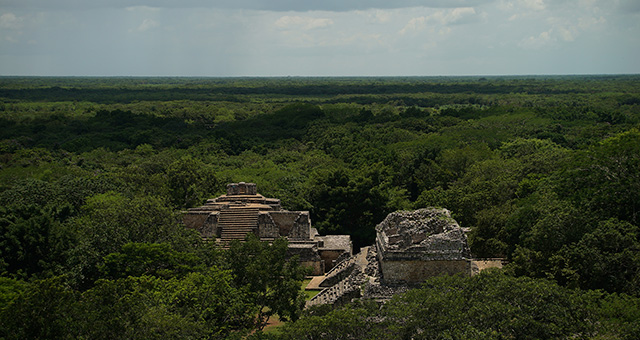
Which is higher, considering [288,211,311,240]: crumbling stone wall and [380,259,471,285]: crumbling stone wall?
[380,259,471,285]: crumbling stone wall

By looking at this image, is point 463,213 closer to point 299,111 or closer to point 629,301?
point 629,301

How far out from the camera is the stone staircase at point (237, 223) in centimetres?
2572

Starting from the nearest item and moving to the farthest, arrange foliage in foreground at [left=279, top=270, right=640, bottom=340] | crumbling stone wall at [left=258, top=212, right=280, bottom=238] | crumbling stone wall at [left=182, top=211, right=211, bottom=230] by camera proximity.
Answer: foliage in foreground at [left=279, top=270, right=640, bottom=340]
crumbling stone wall at [left=258, top=212, right=280, bottom=238]
crumbling stone wall at [left=182, top=211, right=211, bottom=230]

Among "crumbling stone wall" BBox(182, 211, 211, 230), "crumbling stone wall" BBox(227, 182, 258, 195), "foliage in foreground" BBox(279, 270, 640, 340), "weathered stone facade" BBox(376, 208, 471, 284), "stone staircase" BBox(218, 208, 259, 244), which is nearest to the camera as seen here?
"foliage in foreground" BBox(279, 270, 640, 340)

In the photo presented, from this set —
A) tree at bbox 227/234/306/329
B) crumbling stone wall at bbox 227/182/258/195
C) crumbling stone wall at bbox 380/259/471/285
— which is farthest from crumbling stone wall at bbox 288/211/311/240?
crumbling stone wall at bbox 380/259/471/285

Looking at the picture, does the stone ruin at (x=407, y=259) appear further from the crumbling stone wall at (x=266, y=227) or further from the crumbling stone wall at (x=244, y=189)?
the crumbling stone wall at (x=244, y=189)

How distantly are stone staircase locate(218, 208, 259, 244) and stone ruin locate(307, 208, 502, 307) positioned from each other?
6.13m

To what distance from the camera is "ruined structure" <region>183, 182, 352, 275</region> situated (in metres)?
24.9

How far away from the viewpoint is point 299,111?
3312 inches

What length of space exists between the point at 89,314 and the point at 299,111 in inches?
2819

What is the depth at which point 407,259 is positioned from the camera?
58.7 feet

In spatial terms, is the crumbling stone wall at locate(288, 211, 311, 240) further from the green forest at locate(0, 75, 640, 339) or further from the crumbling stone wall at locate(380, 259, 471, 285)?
the crumbling stone wall at locate(380, 259, 471, 285)

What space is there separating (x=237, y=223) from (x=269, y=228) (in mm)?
1480

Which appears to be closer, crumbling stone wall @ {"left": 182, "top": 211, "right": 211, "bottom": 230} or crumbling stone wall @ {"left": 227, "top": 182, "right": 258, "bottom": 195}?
crumbling stone wall @ {"left": 182, "top": 211, "right": 211, "bottom": 230}
